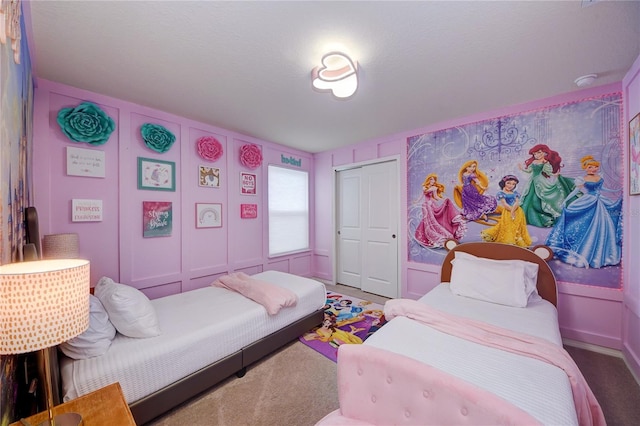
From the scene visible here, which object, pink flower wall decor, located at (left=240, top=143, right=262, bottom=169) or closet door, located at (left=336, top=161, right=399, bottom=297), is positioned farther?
closet door, located at (left=336, top=161, right=399, bottom=297)

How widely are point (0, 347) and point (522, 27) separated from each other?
2.88 meters

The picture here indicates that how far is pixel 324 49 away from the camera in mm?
1826

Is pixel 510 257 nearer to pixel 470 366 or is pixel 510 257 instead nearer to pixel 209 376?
pixel 470 366

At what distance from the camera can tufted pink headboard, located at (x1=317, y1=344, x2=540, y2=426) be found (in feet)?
3.31

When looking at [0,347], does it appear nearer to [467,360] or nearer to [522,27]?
[467,360]

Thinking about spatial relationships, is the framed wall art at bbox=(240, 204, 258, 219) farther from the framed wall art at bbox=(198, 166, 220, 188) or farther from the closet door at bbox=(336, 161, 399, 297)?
the closet door at bbox=(336, 161, 399, 297)

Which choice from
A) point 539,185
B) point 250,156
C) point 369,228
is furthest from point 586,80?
point 250,156

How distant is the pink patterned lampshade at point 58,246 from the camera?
210 centimetres

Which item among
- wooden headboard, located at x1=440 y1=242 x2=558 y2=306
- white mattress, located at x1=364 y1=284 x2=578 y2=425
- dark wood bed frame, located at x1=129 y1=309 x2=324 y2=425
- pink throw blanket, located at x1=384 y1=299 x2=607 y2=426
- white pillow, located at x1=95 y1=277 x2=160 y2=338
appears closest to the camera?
white mattress, located at x1=364 y1=284 x2=578 y2=425

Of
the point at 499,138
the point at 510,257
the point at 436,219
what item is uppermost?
the point at 499,138

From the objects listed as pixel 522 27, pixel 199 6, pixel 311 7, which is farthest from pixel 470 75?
pixel 199 6

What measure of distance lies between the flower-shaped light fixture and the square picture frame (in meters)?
2.25

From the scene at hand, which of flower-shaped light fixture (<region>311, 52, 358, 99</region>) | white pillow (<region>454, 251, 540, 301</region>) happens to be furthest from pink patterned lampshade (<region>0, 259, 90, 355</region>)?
white pillow (<region>454, 251, 540, 301</region>)

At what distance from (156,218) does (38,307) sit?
8.06 ft
